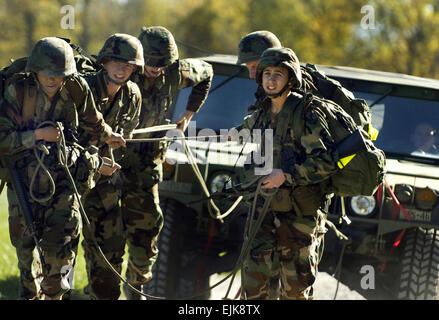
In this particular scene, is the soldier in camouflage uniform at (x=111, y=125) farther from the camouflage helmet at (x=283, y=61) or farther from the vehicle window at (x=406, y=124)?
the vehicle window at (x=406, y=124)

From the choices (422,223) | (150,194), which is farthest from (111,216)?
(422,223)

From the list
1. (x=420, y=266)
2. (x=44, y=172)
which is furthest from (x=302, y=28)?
(x=44, y=172)

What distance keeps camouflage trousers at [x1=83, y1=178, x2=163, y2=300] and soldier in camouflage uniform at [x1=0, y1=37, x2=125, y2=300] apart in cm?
56

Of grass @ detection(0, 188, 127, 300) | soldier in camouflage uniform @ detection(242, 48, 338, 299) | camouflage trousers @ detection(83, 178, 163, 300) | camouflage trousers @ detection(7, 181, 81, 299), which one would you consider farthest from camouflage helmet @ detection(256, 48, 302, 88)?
grass @ detection(0, 188, 127, 300)

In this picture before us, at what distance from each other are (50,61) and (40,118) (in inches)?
14.8

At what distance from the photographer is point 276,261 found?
5387 millimetres

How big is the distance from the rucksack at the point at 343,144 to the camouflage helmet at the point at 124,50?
43.4 inches

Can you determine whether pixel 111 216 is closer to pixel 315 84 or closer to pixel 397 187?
pixel 315 84

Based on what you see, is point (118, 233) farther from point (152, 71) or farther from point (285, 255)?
point (285, 255)

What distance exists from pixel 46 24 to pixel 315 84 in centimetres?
3415

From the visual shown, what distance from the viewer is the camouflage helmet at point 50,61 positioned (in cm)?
493

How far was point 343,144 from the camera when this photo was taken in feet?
16.4

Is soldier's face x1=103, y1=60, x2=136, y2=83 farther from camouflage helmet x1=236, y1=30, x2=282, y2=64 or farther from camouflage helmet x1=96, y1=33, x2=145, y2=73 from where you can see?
camouflage helmet x1=236, y1=30, x2=282, y2=64

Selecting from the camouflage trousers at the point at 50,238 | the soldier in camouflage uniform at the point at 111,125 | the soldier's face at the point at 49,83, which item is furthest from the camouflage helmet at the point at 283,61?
the camouflage trousers at the point at 50,238
